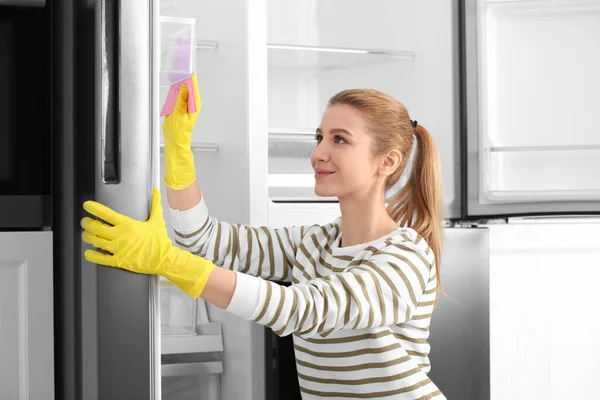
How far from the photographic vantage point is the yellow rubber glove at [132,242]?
1.10 m

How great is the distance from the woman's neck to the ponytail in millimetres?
84

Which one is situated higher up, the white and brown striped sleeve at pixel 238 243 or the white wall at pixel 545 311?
the white and brown striped sleeve at pixel 238 243

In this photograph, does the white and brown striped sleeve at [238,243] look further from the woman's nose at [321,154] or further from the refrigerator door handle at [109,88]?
the refrigerator door handle at [109,88]

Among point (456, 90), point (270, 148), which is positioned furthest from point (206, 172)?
point (456, 90)

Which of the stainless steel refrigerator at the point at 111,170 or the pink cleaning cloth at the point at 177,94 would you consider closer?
the stainless steel refrigerator at the point at 111,170

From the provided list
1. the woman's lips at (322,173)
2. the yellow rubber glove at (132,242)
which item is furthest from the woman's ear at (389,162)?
the yellow rubber glove at (132,242)

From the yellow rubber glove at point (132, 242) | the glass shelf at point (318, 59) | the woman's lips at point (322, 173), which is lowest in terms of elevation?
the yellow rubber glove at point (132, 242)

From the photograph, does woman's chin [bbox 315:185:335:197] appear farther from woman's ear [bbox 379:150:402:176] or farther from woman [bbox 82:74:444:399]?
woman's ear [bbox 379:150:402:176]

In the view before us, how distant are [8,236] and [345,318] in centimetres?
56

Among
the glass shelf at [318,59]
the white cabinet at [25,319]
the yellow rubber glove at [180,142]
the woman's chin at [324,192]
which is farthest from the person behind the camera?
the glass shelf at [318,59]

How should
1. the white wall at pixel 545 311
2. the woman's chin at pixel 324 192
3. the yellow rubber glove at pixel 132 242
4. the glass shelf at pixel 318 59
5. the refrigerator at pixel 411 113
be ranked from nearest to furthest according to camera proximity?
the yellow rubber glove at pixel 132 242, the woman's chin at pixel 324 192, the refrigerator at pixel 411 113, the white wall at pixel 545 311, the glass shelf at pixel 318 59

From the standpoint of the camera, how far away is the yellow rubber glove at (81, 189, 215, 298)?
1.10m

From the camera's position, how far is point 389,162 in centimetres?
158

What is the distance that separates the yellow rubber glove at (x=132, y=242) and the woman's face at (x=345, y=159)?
423 mm
